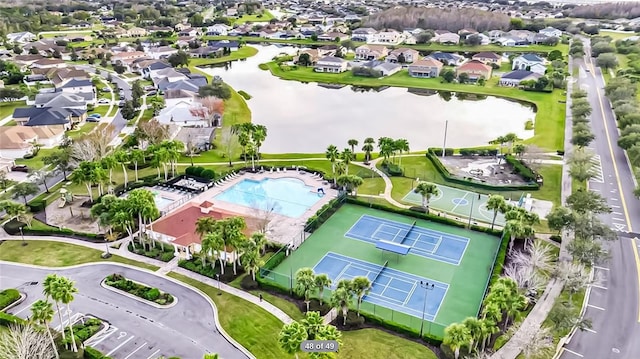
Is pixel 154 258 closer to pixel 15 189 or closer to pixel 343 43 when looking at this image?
pixel 15 189

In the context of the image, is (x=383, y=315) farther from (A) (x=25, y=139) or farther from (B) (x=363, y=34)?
(B) (x=363, y=34)

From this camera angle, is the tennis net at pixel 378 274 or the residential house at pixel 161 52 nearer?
the tennis net at pixel 378 274

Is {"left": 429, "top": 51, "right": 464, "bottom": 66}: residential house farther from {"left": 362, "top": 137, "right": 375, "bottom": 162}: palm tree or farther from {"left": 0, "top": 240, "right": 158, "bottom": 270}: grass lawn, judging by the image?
{"left": 0, "top": 240, "right": 158, "bottom": 270}: grass lawn

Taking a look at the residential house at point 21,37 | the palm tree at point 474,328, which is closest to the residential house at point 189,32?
the residential house at point 21,37

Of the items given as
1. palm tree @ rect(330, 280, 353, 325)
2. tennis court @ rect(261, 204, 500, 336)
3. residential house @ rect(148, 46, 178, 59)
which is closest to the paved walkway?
tennis court @ rect(261, 204, 500, 336)

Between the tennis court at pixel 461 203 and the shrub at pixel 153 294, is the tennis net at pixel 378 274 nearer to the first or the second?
the tennis court at pixel 461 203

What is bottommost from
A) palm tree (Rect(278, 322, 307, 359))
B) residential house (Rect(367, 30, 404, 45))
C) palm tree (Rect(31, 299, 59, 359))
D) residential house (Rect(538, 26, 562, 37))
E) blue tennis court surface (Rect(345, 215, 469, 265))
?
blue tennis court surface (Rect(345, 215, 469, 265))
